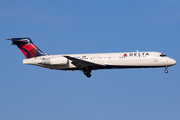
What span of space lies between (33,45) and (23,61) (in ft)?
10.9

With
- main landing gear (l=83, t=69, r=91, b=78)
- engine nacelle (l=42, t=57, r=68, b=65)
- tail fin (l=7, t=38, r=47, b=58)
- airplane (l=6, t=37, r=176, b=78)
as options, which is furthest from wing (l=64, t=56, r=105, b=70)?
tail fin (l=7, t=38, r=47, b=58)

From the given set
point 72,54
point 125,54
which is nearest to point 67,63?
point 72,54

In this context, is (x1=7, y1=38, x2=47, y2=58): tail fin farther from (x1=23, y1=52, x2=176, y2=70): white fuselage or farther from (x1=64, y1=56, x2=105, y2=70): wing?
(x1=64, y1=56, x2=105, y2=70): wing

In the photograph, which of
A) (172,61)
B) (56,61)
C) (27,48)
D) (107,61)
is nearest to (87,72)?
(107,61)

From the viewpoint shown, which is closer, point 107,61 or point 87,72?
point 107,61

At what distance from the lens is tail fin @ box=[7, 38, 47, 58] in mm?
44250

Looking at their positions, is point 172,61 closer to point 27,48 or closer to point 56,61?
point 56,61

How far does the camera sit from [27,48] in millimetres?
44594

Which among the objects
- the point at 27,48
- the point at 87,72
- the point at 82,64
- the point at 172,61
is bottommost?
the point at 87,72

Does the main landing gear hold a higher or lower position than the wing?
lower

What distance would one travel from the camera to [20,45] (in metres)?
44.6

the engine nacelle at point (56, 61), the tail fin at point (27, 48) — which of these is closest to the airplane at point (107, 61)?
the engine nacelle at point (56, 61)

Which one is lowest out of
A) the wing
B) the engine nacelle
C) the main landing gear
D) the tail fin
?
the main landing gear

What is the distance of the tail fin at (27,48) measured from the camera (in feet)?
145
